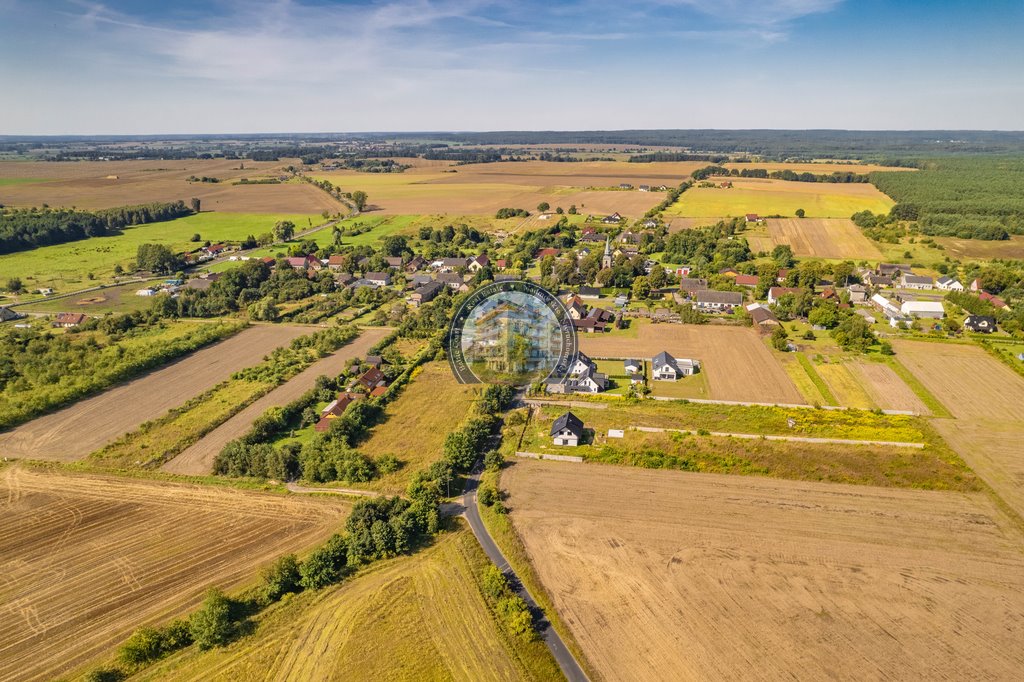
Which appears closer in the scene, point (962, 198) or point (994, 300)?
point (994, 300)

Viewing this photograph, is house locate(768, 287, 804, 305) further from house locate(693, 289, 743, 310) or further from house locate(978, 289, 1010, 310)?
house locate(978, 289, 1010, 310)

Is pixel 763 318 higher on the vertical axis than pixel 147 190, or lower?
lower

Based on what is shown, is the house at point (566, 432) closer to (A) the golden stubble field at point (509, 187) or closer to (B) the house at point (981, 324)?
(B) the house at point (981, 324)

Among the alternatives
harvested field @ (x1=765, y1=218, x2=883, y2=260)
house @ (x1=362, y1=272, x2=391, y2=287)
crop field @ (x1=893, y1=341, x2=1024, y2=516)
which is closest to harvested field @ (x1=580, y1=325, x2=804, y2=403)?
crop field @ (x1=893, y1=341, x2=1024, y2=516)

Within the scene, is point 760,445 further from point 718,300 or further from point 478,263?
point 478,263

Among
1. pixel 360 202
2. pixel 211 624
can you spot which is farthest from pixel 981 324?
pixel 360 202

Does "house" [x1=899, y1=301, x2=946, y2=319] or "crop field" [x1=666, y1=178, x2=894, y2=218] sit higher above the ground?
"crop field" [x1=666, y1=178, x2=894, y2=218]
